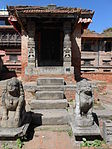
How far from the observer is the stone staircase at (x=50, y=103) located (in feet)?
17.9

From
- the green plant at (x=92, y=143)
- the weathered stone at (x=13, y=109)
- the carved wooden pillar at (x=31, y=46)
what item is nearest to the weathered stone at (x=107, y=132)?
the green plant at (x=92, y=143)

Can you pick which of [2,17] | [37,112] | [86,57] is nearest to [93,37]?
[86,57]

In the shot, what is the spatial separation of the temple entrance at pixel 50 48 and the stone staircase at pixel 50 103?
3853 mm

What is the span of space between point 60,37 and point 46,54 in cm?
160

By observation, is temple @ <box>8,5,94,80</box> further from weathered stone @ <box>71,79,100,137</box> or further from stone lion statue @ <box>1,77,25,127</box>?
weathered stone @ <box>71,79,100,137</box>

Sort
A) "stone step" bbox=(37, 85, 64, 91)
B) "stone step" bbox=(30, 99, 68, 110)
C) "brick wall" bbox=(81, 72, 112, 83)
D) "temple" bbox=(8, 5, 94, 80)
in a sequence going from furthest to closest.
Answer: "brick wall" bbox=(81, 72, 112, 83), "temple" bbox=(8, 5, 94, 80), "stone step" bbox=(37, 85, 64, 91), "stone step" bbox=(30, 99, 68, 110)

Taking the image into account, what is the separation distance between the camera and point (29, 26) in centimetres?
986

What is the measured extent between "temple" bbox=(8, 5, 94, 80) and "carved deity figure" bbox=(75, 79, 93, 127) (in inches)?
192

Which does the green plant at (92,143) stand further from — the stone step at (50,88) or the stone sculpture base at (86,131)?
the stone step at (50,88)

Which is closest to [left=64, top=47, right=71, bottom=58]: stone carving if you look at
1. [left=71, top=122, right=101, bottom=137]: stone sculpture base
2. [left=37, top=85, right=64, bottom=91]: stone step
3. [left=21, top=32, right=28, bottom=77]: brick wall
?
[left=37, top=85, right=64, bottom=91]: stone step

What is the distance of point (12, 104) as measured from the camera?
455 cm

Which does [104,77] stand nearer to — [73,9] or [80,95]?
[73,9]

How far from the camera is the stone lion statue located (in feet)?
14.6

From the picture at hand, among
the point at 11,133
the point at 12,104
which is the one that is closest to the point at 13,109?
the point at 12,104
